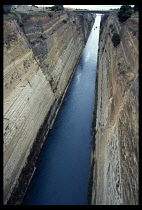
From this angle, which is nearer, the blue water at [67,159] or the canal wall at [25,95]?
the canal wall at [25,95]

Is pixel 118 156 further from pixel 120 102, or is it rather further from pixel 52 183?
pixel 52 183

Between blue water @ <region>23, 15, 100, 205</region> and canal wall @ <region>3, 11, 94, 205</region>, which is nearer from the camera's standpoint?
canal wall @ <region>3, 11, 94, 205</region>

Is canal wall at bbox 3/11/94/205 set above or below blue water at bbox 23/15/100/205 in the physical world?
above

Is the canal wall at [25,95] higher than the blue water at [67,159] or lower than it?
higher

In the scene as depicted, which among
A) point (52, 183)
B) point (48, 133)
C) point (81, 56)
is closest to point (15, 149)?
point (52, 183)
